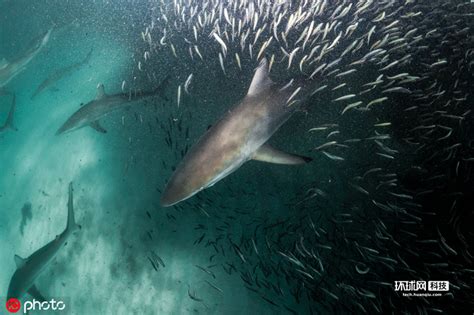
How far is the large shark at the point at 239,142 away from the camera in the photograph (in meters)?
3.39

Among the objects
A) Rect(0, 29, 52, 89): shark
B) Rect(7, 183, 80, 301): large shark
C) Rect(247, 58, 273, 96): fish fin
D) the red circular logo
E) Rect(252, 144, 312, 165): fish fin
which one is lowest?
the red circular logo

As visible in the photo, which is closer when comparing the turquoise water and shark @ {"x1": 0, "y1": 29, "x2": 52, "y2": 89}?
the turquoise water

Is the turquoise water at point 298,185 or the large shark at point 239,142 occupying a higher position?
the large shark at point 239,142

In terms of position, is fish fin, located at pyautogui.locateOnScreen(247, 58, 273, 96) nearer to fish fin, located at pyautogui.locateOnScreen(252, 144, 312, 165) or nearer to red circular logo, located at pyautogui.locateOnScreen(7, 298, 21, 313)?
fish fin, located at pyautogui.locateOnScreen(252, 144, 312, 165)

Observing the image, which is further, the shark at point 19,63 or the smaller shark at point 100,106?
the shark at point 19,63

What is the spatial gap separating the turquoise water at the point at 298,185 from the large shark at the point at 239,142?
176 millimetres

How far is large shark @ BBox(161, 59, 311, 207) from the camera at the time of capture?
11.1 ft

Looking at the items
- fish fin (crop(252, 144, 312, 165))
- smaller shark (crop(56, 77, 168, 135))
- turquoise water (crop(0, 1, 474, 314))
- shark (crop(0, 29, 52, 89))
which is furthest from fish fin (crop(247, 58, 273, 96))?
shark (crop(0, 29, 52, 89))

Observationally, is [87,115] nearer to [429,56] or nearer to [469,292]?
[429,56]

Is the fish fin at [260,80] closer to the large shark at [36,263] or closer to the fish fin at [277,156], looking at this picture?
the fish fin at [277,156]

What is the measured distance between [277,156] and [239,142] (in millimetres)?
537

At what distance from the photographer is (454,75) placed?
5.49 m

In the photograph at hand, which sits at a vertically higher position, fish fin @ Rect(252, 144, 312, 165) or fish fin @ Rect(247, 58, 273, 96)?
fish fin @ Rect(247, 58, 273, 96)

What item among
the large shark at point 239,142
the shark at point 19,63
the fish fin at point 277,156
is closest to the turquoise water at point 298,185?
the large shark at point 239,142
